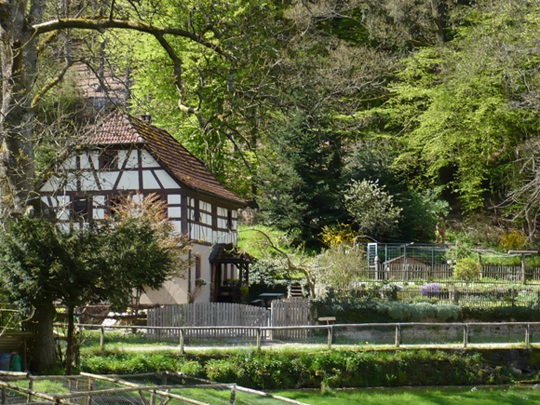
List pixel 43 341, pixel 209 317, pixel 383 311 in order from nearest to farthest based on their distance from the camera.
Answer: pixel 43 341 → pixel 209 317 → pixel 383 311

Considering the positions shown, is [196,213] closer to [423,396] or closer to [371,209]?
[371,209]

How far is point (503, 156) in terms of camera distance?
52.8 metres

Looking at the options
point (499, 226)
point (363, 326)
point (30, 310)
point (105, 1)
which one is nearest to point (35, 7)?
point (105, 1)

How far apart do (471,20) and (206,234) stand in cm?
2157

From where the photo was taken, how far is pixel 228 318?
100 ft

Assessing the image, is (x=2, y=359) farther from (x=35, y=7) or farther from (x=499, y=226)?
(x=499, y=226)

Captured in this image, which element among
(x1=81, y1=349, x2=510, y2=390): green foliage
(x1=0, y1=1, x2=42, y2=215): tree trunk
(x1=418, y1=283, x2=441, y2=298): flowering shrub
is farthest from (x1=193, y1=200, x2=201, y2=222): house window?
(x1=0, y1=1, x2=42, y2=215): tree trunk

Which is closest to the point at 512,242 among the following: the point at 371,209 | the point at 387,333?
the point at 371,209

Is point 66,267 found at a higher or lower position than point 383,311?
higher

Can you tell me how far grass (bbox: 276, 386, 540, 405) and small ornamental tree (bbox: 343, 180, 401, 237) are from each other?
1867cm

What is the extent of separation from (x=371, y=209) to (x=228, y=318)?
1710cm

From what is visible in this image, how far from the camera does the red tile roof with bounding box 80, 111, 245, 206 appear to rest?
3584 cm

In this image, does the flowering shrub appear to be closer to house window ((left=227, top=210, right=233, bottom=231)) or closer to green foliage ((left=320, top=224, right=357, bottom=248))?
green foliage ((left=320, top=224, right=357, bottom=248))

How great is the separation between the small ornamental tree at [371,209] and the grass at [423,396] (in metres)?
18.7
